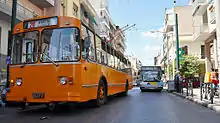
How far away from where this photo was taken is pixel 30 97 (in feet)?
24.7

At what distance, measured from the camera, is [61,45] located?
24.4ft

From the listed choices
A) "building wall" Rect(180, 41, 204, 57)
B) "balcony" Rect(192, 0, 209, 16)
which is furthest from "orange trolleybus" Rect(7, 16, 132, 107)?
"building wall" Rect(180, 41, 204, 57)

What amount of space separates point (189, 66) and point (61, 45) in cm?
2946

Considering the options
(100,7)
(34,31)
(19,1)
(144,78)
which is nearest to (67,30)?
(34,31)

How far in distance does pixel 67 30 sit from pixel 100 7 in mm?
48412

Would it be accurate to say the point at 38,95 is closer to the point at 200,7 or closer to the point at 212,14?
the point at 212,14

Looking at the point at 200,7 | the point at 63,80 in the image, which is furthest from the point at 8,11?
the point at 200,7

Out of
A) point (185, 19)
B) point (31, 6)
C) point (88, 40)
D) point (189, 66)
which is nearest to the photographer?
point (88, 40)

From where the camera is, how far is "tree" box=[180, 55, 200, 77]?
3381cm

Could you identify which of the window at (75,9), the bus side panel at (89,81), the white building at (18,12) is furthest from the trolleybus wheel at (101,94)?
the window at (75,9)

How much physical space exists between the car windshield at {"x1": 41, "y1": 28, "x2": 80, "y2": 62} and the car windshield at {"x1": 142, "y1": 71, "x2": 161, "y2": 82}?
17.5 metres

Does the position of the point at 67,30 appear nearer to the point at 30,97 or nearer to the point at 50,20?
the point at 50,20

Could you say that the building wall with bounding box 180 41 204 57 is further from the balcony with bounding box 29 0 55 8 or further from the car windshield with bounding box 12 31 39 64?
the car windshield with bounding box 12 31 39 64

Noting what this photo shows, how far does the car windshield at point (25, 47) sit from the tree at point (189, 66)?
28.7m
